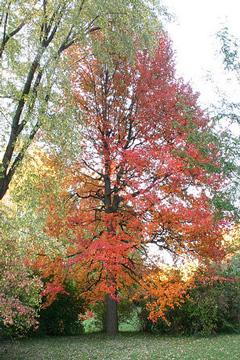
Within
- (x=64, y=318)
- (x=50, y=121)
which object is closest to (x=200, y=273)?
(x=64, y=318)

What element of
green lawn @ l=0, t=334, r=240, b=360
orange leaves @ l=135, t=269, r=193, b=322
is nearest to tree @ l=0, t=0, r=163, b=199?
green lawn @ l=0, t=334, r=240, b=360

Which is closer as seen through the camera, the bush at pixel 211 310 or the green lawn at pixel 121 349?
the green lawn at pixel 121 349

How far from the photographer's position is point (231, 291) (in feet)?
69.6

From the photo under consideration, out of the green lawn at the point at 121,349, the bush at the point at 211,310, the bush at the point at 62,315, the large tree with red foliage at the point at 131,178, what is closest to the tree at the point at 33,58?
the large tree with red foliage at the point at 131,178

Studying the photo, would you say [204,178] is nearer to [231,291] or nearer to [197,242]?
[197,242]

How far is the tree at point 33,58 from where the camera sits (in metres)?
12.9

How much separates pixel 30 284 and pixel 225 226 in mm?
7775

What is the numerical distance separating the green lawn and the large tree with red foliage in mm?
2003

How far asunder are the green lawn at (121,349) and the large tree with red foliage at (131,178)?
200 cm

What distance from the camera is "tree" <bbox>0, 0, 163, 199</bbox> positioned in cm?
1286

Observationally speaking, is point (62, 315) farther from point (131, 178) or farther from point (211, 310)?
point (131, 178)

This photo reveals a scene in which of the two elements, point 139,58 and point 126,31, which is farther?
point 139,58

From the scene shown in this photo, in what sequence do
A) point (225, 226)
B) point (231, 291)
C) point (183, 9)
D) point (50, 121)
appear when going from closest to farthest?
1. point (50, 121)
2. point (183, 9)
3. point (225, 226)
4. point (231, 291)

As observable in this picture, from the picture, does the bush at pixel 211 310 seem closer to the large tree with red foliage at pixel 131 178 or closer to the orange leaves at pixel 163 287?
the orange leaves at pixel 163 287
